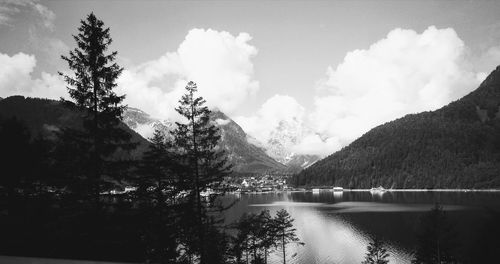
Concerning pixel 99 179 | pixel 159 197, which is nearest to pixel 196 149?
pixel 159 197

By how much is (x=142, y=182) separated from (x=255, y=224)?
2759 cm

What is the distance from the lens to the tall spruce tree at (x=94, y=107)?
2228cm

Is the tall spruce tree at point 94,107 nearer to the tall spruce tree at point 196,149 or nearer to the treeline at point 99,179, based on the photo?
the treeline at point 99,179

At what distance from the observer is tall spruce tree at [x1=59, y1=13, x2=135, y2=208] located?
2228 centimetres

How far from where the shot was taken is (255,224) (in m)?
54.2

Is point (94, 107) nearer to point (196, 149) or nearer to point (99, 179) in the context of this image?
point (99, 179)

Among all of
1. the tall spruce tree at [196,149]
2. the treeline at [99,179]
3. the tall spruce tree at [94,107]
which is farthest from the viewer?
the tall spruce tree at [196,149]

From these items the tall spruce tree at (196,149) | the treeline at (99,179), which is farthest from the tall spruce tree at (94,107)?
the tall spruce tree at (196,149)

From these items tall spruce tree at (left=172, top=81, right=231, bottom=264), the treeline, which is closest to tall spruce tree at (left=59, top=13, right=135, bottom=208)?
the treeline

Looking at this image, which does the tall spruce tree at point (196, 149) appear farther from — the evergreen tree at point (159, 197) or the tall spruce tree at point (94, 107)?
the tall spruce tree at point (94, 107)

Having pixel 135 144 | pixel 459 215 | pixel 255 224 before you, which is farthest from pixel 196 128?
pixel 459 215

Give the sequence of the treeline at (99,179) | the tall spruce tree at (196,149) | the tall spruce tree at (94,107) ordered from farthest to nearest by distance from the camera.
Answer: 1. the tall spruce tree at (196,149)
2. the tall spruce tree at (94,107)
3. the treeline at (99,179)

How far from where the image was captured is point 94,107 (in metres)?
22.8

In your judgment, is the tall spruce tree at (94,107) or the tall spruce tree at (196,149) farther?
the tall spruce tree at (196,149)
